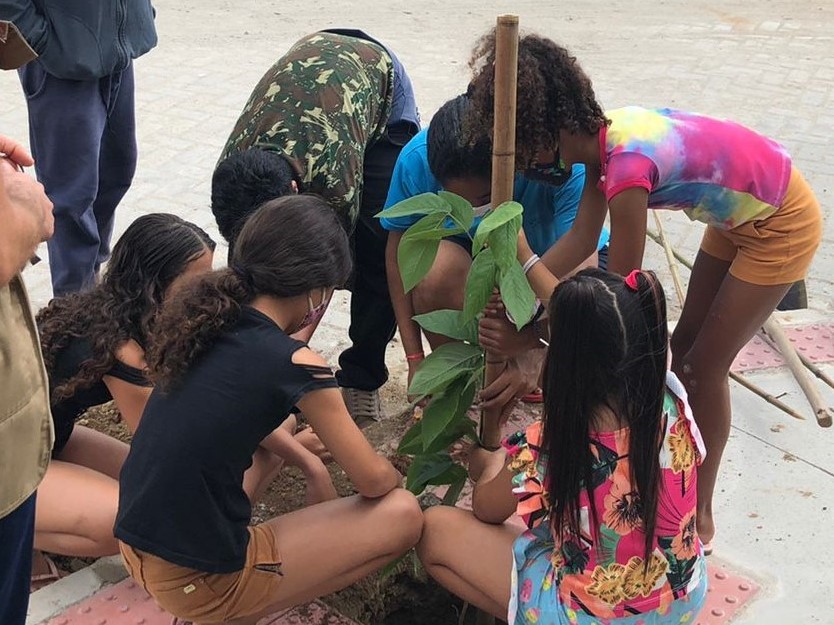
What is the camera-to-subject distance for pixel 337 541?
209 cm

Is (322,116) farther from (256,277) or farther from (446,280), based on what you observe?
(256,277)

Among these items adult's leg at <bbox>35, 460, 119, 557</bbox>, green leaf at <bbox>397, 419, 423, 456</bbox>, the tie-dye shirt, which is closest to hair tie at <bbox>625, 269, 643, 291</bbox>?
the tie-dye shirt

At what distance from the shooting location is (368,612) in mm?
2502

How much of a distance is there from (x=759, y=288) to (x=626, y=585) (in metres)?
0.88

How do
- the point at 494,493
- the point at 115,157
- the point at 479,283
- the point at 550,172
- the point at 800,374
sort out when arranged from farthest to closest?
the point at 115,157 < the point at 800,374 < the point at 550,172 < the point at 494,493 < the point at 479,283

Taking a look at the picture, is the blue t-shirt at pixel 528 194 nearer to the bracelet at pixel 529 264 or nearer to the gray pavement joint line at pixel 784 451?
the bracelet at pixel 529 264

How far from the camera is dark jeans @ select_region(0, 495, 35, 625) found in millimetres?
1598

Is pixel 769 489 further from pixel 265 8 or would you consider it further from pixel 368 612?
pixel 265 8

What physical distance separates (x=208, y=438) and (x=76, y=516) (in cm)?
59

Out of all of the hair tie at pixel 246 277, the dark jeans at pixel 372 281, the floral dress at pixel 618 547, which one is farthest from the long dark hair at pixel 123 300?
the floral dress at pixel 618 547

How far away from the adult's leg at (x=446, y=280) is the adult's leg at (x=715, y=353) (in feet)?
2.09

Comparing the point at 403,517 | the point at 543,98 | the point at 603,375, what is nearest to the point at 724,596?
the point at 403,517

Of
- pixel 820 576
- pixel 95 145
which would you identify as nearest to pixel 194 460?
pixel 820 576

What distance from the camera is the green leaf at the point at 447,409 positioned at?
2.13m
